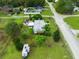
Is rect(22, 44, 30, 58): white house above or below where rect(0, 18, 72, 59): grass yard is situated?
above

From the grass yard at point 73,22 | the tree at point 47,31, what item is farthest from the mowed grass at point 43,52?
the grass yard at point 73,22

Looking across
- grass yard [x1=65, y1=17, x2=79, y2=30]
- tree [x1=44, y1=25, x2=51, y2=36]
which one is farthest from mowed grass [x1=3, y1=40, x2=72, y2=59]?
grass yard [x1=65, y1=17, x2=79, y2=30]

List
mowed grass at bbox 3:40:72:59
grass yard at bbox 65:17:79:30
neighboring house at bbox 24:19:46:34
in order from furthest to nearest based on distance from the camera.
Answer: grass yard at bbox 65:17:79:30
neighboring house at bbox 24:19:46:34
mowed grass at bbox 3:40:72:59

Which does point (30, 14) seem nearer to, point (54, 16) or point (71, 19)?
point (54, 16)

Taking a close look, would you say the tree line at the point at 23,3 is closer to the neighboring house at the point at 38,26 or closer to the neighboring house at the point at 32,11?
the neighboring house at the point at 32,11

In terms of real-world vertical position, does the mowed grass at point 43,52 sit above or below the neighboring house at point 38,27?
above

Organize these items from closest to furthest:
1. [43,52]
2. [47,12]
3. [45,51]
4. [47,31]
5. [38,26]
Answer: [43,52] < [45,51] < [47,31] < [38,26] < [47,12]

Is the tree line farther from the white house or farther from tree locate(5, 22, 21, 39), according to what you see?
the white house

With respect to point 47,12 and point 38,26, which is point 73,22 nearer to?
point 38,26

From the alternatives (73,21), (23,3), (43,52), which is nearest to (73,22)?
(73,21)

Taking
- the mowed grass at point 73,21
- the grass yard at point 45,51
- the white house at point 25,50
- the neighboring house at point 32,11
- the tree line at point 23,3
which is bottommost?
the tree line at point 23,3

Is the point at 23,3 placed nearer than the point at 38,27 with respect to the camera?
No
